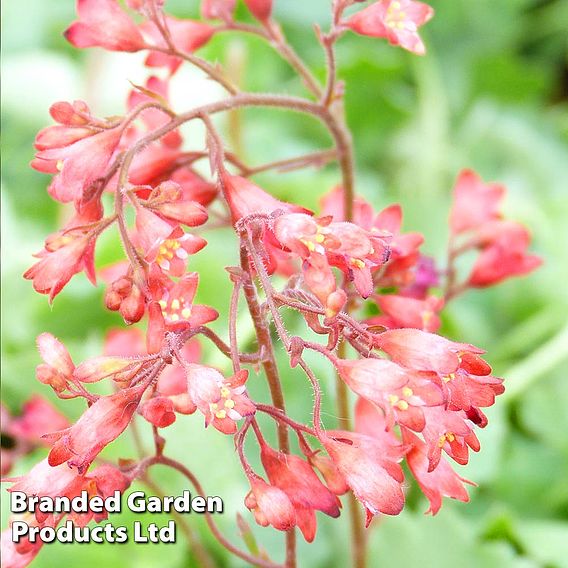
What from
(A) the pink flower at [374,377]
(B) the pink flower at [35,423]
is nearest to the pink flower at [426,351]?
(A) the pink flower at [374,377]

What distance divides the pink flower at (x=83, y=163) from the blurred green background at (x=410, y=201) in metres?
0.29

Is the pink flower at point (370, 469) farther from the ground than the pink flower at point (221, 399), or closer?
closer

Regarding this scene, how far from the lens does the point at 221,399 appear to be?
2.07 feet

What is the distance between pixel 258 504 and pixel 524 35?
2124 mm

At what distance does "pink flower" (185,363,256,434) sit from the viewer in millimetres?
623

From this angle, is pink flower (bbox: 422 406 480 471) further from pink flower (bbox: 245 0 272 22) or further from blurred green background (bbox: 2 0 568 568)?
pink flower (bbox: 245 0 272 22)

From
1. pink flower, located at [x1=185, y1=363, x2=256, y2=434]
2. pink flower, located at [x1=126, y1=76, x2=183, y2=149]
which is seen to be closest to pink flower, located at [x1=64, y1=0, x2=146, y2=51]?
pink flower, located at [x1=126, y1=76, x2=183, y2=149]

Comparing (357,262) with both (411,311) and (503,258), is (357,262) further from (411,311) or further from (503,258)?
(503,258)

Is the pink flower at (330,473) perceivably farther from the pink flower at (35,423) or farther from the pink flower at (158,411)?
the pink flower at (35,423)

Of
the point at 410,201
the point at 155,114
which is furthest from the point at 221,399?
the point at 410,201

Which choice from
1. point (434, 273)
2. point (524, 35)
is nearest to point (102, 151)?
point (434, 273)

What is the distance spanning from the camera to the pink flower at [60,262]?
714mm

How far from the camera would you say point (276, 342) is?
4.61 feet

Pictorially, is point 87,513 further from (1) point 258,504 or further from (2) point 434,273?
(2) point 434,273
